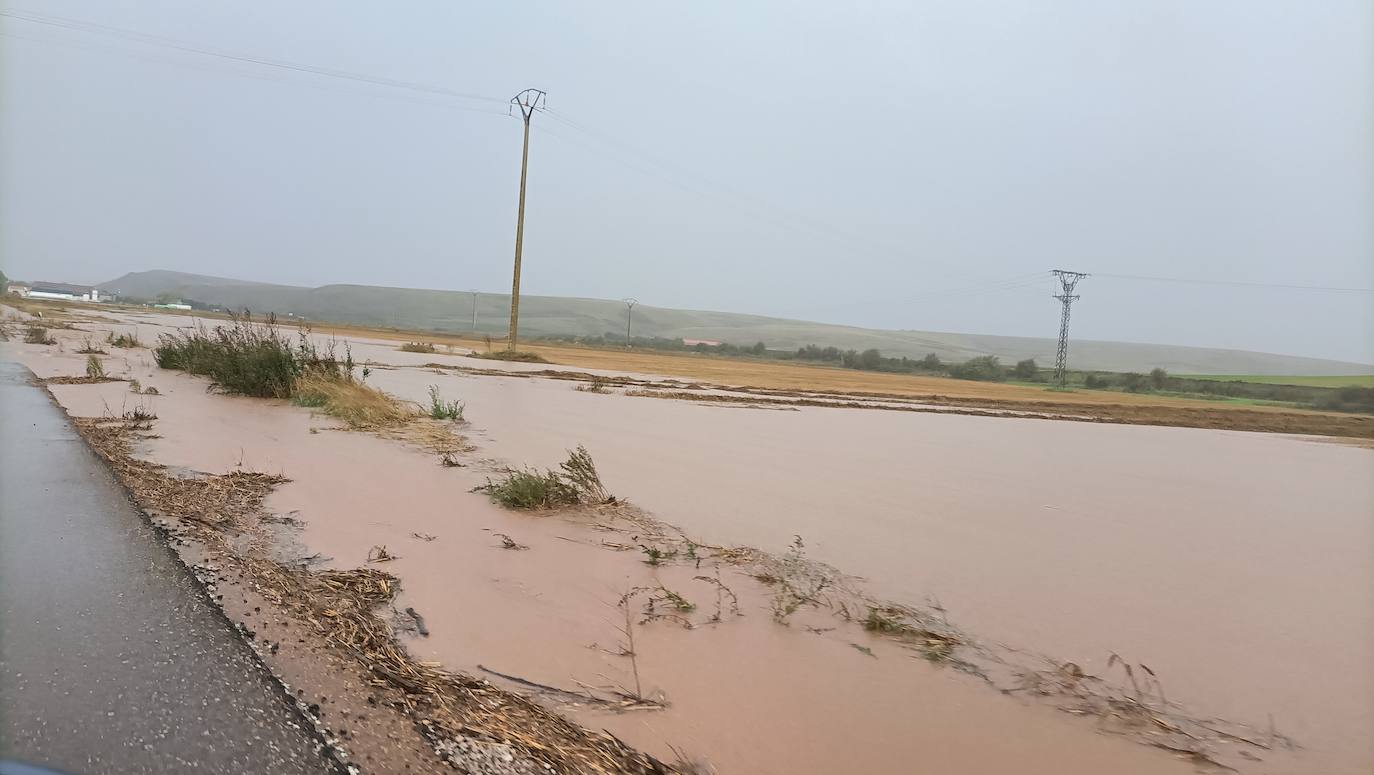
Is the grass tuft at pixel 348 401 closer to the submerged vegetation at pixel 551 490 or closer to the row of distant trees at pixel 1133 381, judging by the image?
the submerged vegetation at pixel 551 490

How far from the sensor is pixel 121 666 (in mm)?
2719

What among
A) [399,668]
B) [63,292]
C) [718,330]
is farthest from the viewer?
[718,330]

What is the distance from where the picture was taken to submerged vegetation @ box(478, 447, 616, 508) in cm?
567

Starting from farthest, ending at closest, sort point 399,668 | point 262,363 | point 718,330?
point 718,330, point 262,363, point 399,668

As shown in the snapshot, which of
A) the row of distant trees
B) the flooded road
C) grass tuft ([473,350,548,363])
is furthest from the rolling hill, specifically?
the flooded road

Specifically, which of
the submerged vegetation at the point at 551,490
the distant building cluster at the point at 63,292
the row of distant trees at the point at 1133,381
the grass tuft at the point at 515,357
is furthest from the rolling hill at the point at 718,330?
the submerged vegetation at the point at 551,490

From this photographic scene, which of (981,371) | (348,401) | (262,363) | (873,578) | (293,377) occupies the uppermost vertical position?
(981,371)

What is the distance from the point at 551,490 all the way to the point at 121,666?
3272 millimetres

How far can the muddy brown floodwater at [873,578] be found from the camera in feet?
9.45

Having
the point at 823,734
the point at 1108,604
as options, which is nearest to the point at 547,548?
the point at 823,734

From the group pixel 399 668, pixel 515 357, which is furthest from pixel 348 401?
pixel 515 357

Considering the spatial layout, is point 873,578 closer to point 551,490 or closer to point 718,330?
point 551,490

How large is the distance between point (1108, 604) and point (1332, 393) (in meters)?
58.8

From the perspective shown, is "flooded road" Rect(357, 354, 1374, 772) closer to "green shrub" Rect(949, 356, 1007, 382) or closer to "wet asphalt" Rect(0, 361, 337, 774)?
"wet asphalt" Rect(0, 361, 337, 774)
